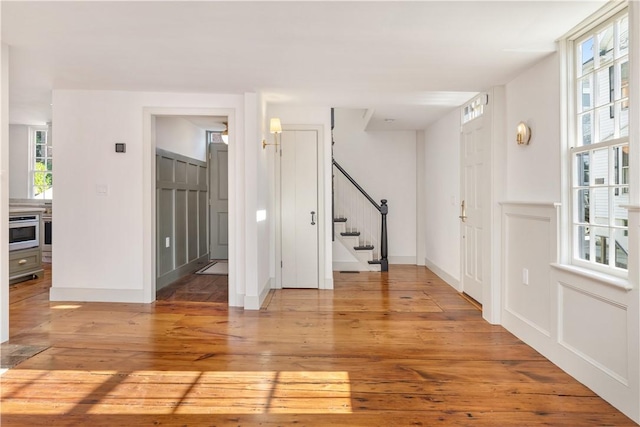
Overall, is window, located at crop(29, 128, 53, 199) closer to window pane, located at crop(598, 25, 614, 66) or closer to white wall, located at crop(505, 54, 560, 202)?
white wall, located at crop(505, 54, 560, 202)

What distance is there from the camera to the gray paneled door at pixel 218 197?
24.6 feet

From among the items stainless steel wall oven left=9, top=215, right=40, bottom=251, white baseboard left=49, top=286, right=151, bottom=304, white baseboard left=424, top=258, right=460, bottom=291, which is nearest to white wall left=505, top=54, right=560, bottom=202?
white baseboard left=424, top=258, right=460, bottom=291

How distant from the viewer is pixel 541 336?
3.00 metres

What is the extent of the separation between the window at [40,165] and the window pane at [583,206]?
25.7 ft

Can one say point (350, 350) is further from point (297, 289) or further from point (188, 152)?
point (188, 152)

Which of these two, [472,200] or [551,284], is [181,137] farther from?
[551,284]

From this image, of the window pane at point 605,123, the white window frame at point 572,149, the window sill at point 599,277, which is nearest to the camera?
the window sill at point 599,277

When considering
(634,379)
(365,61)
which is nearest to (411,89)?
(365,61)

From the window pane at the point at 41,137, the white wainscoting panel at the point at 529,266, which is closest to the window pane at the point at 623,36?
the white wainscoting panel at the point at 529,266

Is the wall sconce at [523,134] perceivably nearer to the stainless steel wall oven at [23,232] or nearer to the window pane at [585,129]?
the window pane at [585,129]

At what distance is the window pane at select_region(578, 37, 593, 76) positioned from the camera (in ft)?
8.41

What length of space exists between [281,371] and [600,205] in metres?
2.30

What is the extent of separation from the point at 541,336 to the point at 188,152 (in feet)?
18.3

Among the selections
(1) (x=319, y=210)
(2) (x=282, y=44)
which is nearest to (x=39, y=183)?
(1) (x=319, y=210)
